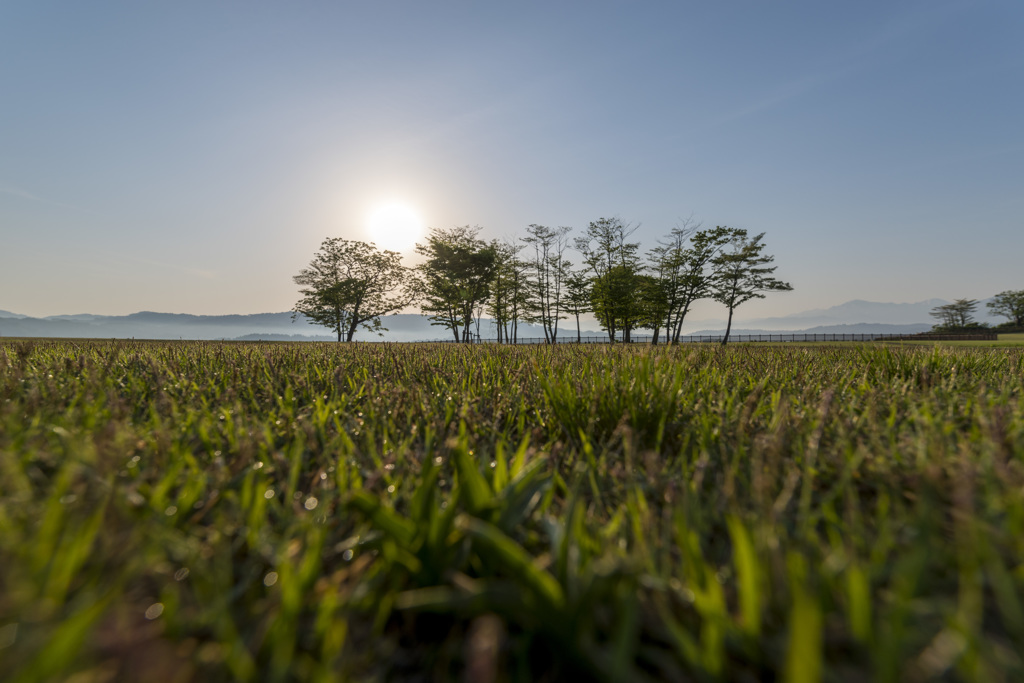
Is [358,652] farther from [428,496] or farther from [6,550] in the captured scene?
[6,550]

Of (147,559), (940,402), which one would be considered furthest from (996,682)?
(940,402)

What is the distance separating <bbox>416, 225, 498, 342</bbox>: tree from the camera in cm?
4731

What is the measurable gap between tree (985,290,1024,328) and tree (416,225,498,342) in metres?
114

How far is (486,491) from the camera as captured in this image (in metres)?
1.26

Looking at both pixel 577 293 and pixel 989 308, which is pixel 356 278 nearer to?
pixel 577 293

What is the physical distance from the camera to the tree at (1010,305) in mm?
93250

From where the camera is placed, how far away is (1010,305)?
320ft

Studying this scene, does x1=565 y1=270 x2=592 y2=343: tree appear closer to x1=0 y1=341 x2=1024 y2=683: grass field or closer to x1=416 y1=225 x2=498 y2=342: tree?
x1=416 y1=225 x2=498 y2=342: tree

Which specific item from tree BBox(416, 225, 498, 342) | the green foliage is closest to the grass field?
tree BBox(416, 225, 498, 342)

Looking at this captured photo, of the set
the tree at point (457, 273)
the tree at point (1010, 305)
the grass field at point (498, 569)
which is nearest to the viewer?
the grass field at point (498, 569)

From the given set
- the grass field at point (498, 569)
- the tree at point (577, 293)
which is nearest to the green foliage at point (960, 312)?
the tree at point (577, 293)

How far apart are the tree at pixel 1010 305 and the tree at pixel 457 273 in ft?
375

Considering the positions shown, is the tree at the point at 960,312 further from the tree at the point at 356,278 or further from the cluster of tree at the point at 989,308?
the tree at the point at 356,278

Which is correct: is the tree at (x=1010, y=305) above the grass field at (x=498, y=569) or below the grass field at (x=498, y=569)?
above
